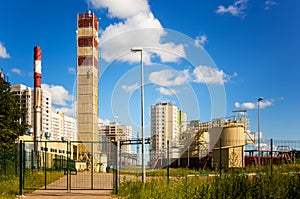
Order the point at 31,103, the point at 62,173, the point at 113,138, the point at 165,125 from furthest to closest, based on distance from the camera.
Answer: the point at 31,103, the point at 113,138, the point at 165,125, the point at 62,173

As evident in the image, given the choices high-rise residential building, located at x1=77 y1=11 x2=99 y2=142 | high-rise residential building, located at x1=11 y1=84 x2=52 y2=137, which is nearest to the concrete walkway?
A: high-rise residential building, located at x1=77 y1=11 x2=99 y2=142

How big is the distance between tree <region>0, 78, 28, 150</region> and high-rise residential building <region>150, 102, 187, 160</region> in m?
11.6

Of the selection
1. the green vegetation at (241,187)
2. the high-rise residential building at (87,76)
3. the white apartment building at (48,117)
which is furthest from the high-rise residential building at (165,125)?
the white apartment building at (48,117)

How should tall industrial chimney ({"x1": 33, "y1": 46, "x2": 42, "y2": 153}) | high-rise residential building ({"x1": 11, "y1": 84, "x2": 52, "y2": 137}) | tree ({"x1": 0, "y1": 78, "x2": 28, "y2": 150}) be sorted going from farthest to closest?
high-rise residential building ({"x1": 11, "y1": 84, "x2": 52, "y2": 137}) → tall industrial chimney ({"x1": 33, "y1": 46, "x2": 42, "y2": 153}) → tree ({"x1": 0, "y1": 78, "x2": 28, "y2": 150})

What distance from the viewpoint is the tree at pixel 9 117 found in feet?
104

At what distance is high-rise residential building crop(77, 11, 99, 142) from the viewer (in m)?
63.6

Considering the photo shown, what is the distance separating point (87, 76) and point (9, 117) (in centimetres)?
3393

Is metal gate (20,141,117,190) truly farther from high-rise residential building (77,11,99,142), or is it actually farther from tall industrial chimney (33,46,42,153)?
high-rise residential building (77,11,99,142)

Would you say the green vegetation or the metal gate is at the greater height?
the green vegetation

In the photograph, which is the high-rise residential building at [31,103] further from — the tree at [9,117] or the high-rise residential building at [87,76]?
the tree at [9,117]

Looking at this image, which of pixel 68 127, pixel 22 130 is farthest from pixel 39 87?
pixel 68 127

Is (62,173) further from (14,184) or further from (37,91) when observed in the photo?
(37,91)

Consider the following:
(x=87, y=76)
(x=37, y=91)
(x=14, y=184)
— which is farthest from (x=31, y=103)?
(x=14, y=184)

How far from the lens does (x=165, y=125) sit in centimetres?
3638
